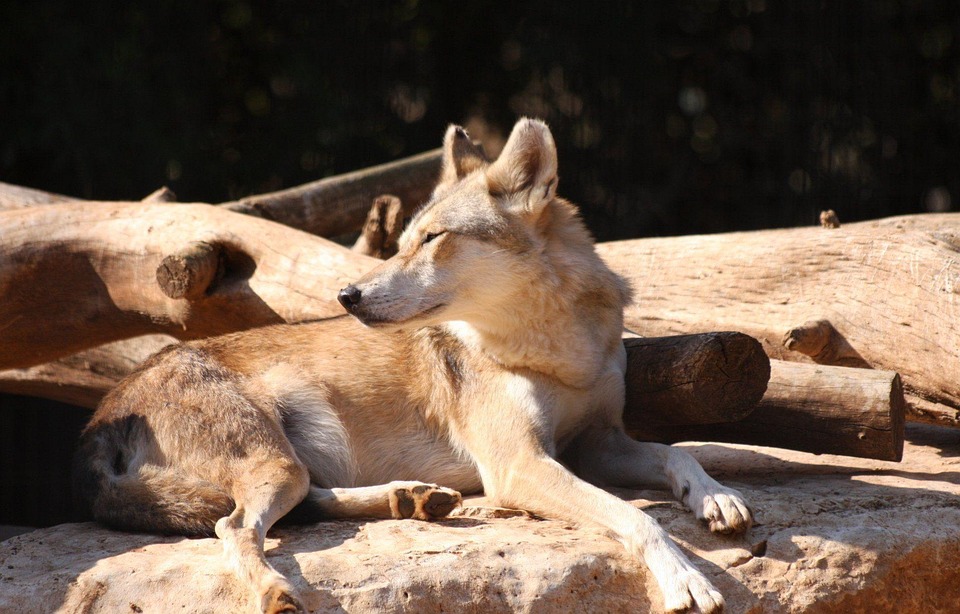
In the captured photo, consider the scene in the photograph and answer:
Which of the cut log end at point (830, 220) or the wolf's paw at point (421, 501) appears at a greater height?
the cut log end at point (830, 220)

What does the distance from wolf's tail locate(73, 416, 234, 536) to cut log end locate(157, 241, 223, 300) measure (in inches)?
47.3

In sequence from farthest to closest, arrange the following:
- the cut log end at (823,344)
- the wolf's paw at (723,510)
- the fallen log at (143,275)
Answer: the fallen log at (143,275) → the cut log end at (823,344) → the wolf's paw at (723,510)

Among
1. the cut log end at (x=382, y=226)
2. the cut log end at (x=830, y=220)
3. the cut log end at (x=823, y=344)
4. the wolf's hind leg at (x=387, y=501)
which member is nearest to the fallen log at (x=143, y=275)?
the cut log end at (x=382, y=226)

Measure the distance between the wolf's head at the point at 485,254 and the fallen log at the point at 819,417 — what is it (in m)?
0.78

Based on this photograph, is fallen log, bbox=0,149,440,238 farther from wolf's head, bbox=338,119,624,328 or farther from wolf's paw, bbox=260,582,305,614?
wolf's paw, bbox=260,582,305,614

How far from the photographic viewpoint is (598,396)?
384 centimetres

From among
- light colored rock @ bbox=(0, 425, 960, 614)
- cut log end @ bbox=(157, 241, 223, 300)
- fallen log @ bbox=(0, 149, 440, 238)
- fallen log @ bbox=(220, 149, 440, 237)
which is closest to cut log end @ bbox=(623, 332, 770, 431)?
light colored rock @ bbox=(0, 425, 960, 614)

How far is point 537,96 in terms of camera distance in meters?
8.87

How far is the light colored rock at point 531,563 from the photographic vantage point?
2.87 meters

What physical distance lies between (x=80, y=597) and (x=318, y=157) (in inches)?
229

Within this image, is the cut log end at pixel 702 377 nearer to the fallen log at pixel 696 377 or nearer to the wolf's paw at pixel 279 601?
the fallen log at pixel 696 377

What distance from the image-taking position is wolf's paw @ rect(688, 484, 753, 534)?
3213 millimetres

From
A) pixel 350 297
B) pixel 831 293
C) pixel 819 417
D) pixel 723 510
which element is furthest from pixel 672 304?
pixel 350 297

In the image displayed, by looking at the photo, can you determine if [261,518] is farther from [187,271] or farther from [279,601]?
[187,271]
